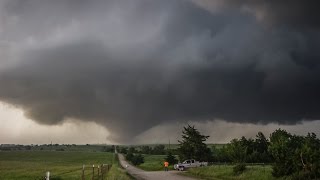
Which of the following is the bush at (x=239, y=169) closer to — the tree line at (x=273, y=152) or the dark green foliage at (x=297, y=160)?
the tree line at (x=273, y=152)

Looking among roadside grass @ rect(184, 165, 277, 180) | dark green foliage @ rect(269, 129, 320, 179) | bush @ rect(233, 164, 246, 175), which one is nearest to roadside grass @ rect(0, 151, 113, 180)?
roadside grass @ rect(184, 165, 277, 180)

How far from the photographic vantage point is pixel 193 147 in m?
88.9

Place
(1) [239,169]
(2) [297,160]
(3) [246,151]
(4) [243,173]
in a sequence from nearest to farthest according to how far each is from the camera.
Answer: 1. (2) [297,160]
2. (4) [243,173]
3. (1) [239,169]
4. (3) [246,151]


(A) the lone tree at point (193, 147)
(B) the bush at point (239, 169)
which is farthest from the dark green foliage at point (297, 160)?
(A) the lone tree at point (193, 147)

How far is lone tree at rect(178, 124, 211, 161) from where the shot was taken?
88750 mm

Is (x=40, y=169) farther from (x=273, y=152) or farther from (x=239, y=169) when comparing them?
(x=273, y=152)

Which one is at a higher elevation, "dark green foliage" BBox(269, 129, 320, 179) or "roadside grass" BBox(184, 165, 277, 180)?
"dark green foliage" BBox(269, 129, 320, 179)

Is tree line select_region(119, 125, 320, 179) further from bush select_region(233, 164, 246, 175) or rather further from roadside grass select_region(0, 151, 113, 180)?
roadside grass select_region(0, 151, 113, 180)

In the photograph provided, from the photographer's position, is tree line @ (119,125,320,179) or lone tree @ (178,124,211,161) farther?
lone tree @ (178,124,211,161)

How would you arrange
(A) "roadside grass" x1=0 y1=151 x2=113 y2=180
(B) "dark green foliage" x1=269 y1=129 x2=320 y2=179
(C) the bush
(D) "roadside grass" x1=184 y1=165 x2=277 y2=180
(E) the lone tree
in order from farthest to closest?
1. (E) the lone tree
2. (A) "roadside grass" x1=0 y1=151 x2=113 y2=180
3. (C) the bush
4. (D) "roadside grass" x1=184 y1=165 x2=277 y2=180
5. (B) "dark green foliage" x1=269 y1=129 x2=320 y2=179

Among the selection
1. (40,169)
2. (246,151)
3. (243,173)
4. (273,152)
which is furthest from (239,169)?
(40,169)

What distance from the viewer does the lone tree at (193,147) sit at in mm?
88750

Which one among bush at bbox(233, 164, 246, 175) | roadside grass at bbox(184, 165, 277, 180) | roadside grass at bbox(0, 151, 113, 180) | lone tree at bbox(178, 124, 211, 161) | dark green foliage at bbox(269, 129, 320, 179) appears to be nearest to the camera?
dark green foliage at bbox(269, 129, 320, 179)

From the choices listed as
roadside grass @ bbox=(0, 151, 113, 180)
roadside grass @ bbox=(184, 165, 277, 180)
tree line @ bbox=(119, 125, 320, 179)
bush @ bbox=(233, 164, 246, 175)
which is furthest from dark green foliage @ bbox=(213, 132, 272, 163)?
roadside grass @ bbox=(0, 151, 113, 180)
